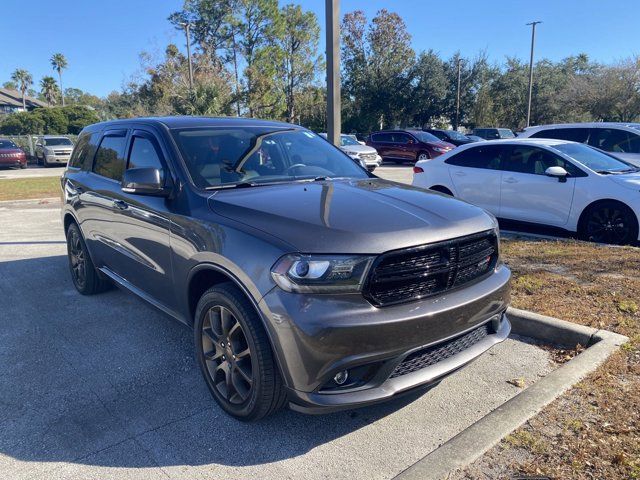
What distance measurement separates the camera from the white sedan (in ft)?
22.1

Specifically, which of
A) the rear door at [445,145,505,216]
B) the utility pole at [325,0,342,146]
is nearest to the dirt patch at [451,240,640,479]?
the utility pole at [325,0,342,146]

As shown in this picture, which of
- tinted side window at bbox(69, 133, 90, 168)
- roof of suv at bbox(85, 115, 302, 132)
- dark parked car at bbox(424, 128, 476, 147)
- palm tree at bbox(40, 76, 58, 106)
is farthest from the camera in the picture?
palm tree at bbox(40, 76, 58, 106)

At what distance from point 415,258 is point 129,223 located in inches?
97.3

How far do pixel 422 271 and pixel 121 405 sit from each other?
2.13 m

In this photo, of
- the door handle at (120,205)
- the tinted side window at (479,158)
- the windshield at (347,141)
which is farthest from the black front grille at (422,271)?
the windshield at (347,141)

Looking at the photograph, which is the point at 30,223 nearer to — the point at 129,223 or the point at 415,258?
the point at 129,223

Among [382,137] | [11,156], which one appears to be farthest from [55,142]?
[382,137]

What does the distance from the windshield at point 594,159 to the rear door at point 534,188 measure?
0.84 feet

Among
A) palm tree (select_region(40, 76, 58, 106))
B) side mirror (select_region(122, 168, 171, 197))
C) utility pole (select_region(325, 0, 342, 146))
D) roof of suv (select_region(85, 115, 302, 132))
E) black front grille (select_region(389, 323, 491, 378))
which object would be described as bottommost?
black front grille (select_region(389, 323, 491, 378))

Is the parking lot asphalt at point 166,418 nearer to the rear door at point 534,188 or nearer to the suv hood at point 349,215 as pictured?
the suv hood at point 349,215

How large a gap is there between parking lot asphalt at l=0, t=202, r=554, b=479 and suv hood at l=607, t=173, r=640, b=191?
386cm

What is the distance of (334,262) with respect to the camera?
8.26 ft

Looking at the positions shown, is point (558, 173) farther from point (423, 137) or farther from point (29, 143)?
point (29, 143)

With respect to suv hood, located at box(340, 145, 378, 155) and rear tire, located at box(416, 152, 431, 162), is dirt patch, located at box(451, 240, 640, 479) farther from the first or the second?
rear tire, located at box(416, 152, 431, 162)
